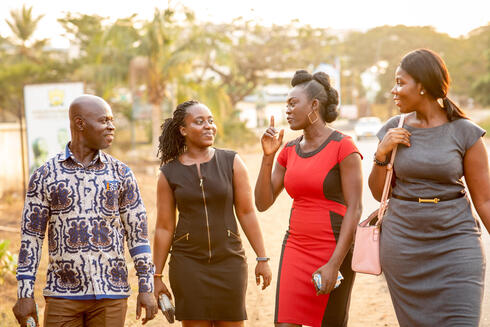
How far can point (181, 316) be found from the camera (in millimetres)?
4211

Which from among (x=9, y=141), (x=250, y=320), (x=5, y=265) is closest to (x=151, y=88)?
(x=9, y=141)

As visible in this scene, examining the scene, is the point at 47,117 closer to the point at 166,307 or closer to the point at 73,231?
the point at 166,307

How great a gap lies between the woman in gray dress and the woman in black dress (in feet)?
3.16

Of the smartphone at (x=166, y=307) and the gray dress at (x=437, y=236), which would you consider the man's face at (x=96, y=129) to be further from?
the gray dress at (x=437, y=236)

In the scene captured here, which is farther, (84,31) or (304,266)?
(84,31)

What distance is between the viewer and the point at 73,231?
138 inches

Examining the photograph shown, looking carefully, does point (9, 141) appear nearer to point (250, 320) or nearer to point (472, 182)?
point (250, 320)

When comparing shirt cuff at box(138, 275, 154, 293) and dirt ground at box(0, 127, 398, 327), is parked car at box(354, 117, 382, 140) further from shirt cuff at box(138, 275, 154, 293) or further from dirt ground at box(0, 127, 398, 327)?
shirt cuff at box(138, 275, 154, 293)

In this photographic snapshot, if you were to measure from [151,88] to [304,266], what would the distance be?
22797mm

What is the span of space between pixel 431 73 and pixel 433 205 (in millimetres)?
677

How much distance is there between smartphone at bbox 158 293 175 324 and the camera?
4059mm

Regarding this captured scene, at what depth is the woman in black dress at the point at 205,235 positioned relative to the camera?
4156 millimetres

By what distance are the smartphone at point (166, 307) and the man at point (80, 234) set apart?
424mm

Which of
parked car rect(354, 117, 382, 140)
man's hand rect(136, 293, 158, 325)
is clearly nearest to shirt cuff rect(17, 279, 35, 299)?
man's hand rect(136, 293, 158, 325)
